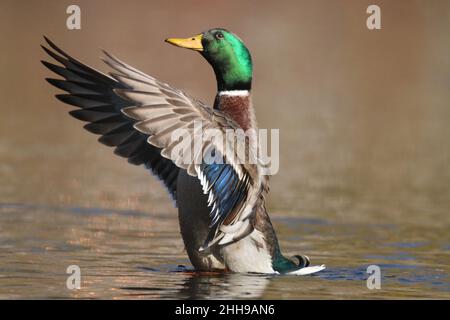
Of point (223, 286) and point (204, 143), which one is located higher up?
point (204, 143)

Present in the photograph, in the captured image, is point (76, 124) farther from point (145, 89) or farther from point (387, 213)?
point (145, 89)

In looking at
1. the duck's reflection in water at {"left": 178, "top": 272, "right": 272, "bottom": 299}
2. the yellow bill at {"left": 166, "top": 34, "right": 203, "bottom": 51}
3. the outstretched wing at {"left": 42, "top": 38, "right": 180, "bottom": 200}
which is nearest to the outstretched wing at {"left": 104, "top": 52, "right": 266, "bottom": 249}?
the duck's reflection in water at {"left": 178, "top": 272, "right": 272, "bottom": 299}

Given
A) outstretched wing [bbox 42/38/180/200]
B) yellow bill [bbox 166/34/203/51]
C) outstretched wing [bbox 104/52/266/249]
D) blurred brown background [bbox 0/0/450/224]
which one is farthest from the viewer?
blurred brown background [bbox 0/0/450/224]

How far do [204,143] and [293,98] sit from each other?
11.3 m

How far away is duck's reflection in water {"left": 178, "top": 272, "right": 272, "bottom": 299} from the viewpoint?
25.7 ft

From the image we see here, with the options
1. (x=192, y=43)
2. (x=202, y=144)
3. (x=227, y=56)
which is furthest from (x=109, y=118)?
(x=202, y=144)

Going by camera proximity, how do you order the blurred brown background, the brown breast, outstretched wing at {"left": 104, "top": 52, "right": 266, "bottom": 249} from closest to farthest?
outstretched wing at {"left": 104, "top": 52, "right": 266, "bottom": 249}, the brown breast, the blurred brown background

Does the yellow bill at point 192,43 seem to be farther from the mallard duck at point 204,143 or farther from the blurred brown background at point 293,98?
the blurred brown background at point 293,98

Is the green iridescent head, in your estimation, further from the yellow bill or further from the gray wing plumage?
the gray wing plumage

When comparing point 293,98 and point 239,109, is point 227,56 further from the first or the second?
point 293,98

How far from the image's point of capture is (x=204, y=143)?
7.94m

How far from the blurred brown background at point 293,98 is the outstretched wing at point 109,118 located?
2245 mm

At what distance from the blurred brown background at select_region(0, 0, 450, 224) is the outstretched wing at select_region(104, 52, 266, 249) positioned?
3126 mm
